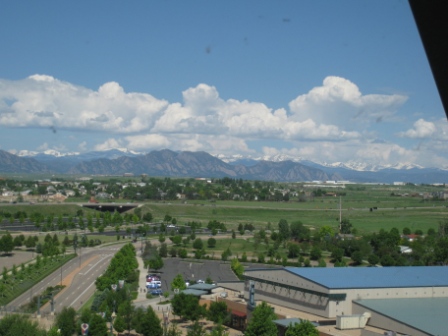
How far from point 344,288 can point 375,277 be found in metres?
1.28

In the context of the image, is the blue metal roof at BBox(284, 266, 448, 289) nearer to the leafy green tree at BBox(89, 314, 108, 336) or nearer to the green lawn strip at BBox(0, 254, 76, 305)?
the leafy green tree at BBox(89, 314, 108, 336)

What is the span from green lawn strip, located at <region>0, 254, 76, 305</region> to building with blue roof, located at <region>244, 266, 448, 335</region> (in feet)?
15.8

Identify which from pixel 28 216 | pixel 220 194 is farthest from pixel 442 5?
pixel 220 194

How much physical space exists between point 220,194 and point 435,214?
1948 cm

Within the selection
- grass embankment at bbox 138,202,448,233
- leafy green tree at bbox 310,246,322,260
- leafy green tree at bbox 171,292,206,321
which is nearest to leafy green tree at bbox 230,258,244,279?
leafy green tree at bbox 310,246,322,260

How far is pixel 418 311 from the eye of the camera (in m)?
9.47

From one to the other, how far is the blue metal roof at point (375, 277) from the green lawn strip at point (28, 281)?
5.70 metres

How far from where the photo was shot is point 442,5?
64cm

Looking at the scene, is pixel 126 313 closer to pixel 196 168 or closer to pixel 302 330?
pixel 302 330

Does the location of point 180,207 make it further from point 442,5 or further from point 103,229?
point 442,5

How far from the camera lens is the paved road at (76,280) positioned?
12.4m

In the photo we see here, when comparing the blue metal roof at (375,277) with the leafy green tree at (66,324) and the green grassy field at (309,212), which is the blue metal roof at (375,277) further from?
the green grassy field at (309,212)

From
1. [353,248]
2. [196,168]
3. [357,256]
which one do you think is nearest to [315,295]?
[357,256]

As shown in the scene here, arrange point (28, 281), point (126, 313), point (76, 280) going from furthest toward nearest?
point (76, 280) → point (28, 281) → point (126, 313)
